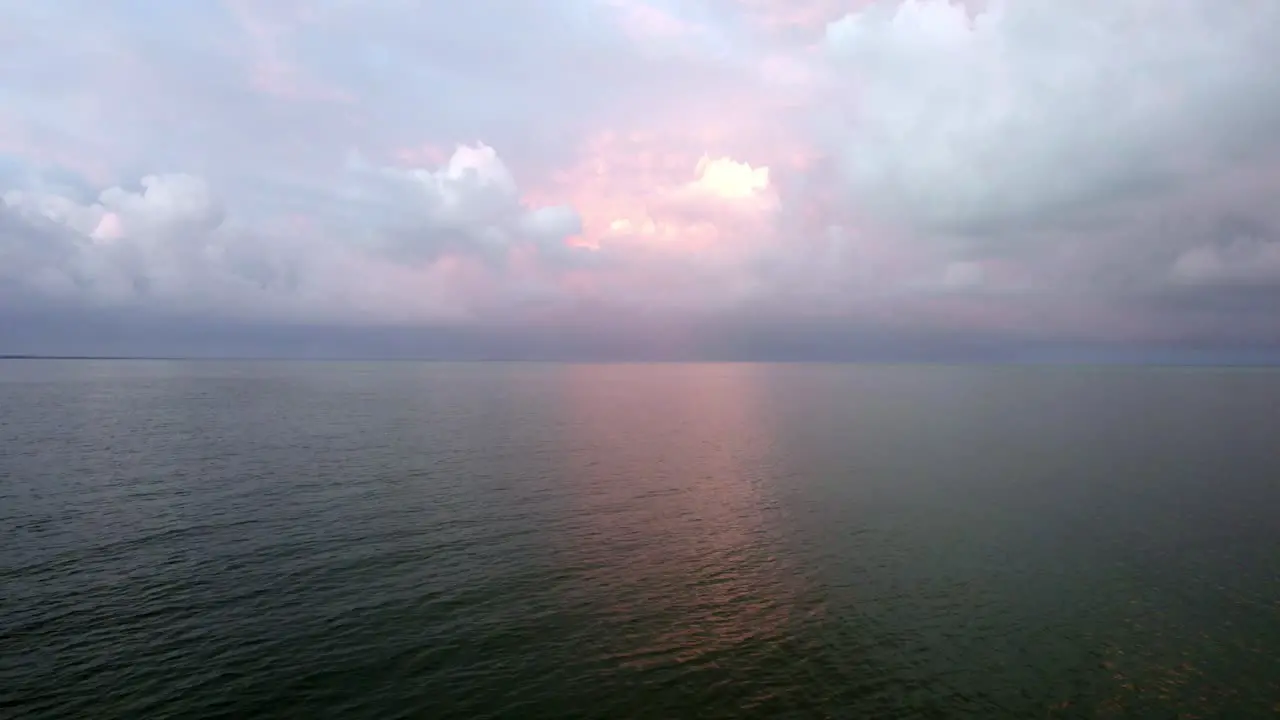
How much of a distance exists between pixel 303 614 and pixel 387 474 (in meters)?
44.6

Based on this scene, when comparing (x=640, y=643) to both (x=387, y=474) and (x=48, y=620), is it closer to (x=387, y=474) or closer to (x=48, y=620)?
(x=48, y=620)

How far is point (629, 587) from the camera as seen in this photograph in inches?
1761

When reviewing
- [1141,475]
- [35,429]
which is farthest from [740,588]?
[35,429]

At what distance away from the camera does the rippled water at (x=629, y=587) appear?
102ft

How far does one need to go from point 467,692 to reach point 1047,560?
45.4 m

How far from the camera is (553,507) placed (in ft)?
219

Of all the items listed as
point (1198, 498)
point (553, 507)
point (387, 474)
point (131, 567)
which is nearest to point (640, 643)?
point (553, 507)

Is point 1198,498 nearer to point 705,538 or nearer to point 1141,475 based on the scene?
point 1141,475

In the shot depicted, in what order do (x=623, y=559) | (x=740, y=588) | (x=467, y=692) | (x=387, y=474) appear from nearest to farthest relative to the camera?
(x=467, y=692)
(x=740, y=588)
(x=623, y=559)
(x=387, y=474)

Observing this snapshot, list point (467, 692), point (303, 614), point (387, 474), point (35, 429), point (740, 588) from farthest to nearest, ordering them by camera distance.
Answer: point (35, 429) → point (387, 474) → point (740, 588) → point (303, 614) → point (467, 692)

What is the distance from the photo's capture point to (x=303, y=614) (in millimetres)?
38781

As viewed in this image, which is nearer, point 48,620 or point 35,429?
point 48,620

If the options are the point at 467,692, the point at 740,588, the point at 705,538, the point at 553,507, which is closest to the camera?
the point at 467,692

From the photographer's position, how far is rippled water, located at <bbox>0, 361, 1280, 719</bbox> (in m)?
31.2
